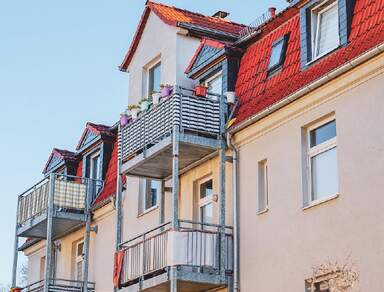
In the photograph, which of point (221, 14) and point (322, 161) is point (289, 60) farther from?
point (221, 14)

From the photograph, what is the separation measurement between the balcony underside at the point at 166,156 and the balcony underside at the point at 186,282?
2905mm

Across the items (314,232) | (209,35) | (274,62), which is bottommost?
(314,232)

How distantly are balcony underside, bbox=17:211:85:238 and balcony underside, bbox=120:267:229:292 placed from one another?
280 inches

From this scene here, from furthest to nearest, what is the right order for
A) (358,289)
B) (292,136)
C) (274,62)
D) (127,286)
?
(127,286) → (274,62) → (292,136) → (358,289)

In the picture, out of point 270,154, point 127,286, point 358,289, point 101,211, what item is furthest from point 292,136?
point 101,211

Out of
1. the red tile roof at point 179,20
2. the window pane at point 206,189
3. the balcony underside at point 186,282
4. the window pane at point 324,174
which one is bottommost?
the balcony underside at point 186,282

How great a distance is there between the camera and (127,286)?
77.1 ft

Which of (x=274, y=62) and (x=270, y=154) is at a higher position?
(x=274, y=62)

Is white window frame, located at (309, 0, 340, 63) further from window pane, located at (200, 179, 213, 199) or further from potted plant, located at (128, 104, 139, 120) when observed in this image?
potted plant, located at (128, 104, 139, 120)

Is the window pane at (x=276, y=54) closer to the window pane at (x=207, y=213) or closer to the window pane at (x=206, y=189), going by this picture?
the window pane at (x=206, y=189)

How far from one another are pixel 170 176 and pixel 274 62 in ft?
15.7

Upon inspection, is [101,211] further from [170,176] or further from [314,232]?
[314,232]

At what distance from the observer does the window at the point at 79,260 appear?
3092 cm

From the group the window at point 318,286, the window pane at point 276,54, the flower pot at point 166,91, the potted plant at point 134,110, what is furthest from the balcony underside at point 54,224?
the window at point 318,286
